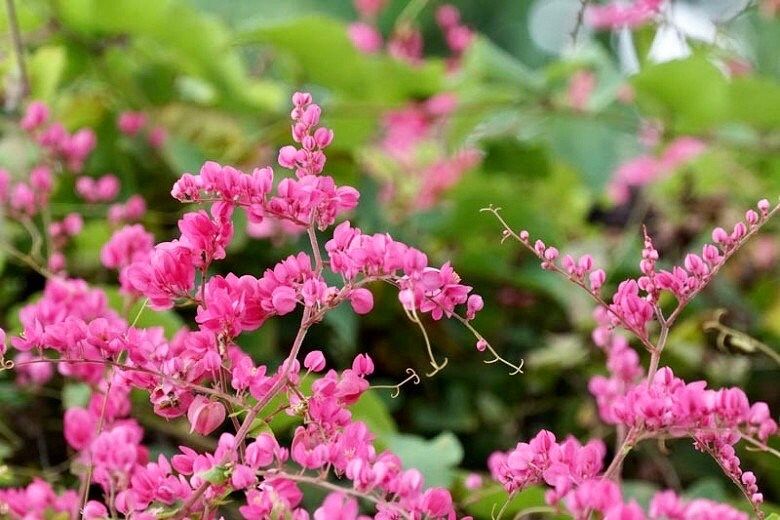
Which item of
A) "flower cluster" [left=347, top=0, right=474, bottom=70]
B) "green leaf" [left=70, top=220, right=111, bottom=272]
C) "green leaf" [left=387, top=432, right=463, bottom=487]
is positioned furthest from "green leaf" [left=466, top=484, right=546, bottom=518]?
"flower cluster" [left=347, top=0, right=474, bottom=70]

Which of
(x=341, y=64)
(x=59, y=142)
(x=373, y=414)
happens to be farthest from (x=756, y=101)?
(x=59, y=142)

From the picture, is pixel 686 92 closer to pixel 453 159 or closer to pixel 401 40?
pixel 453 159

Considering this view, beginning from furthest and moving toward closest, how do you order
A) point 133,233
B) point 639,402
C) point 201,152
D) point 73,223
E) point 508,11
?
point 508,11, point 201,152, point 73,223, point 133,233, point 639,402

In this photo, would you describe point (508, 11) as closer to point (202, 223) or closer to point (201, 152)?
point (201, 152)

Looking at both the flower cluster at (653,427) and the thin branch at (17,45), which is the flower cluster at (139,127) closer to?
the thin branch at (17,45)

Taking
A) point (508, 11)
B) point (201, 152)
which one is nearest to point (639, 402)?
point (201, 152)

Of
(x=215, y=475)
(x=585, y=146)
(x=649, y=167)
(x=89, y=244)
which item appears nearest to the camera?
(x=215, y=475)
